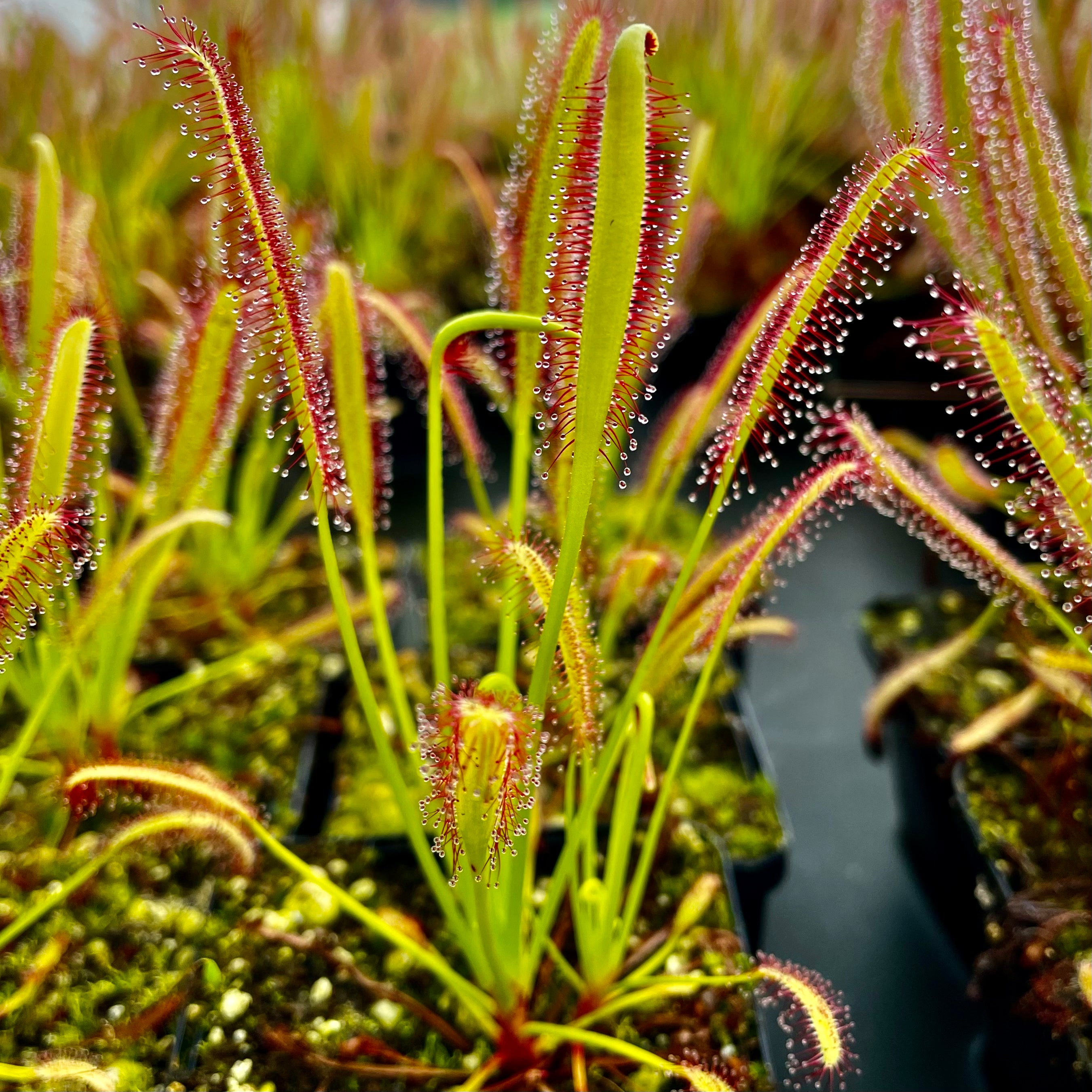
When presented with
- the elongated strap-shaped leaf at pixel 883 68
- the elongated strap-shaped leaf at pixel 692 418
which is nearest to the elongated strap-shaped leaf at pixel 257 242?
the elongated strap-shaped leaf at pixel 692 418

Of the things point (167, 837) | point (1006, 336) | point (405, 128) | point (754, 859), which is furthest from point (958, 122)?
point (405, 128)

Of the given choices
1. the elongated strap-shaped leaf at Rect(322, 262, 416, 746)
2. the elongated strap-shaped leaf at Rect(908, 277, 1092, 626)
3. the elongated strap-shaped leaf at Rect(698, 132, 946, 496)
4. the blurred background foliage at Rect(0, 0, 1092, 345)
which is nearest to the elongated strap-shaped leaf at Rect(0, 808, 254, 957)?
the elongated strap-shaped leaf at Rect(322, 262, 416, 746)

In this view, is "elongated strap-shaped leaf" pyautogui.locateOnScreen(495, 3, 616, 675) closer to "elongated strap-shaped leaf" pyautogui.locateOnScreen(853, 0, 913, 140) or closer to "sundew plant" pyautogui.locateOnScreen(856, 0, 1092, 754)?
"sundew plant" pyautogui.locateOnScreen(856, 0, 1092, 754)

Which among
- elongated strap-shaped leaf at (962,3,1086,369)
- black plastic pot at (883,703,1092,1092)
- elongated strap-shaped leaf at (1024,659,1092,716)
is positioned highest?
elongated strap-shaped leaf at (962,3,1086,369)

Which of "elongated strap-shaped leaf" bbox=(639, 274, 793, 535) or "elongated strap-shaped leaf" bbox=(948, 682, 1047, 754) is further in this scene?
"elongated strap-shaped leaf" bbox=(948, 682, 1047, 754)

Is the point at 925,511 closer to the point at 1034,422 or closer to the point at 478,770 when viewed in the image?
the point at 1034,422

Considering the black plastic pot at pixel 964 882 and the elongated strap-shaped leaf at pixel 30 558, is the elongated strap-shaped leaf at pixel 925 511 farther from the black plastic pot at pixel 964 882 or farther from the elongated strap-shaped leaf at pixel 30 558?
the elongated strap-shaped leaf at pixel 30 558

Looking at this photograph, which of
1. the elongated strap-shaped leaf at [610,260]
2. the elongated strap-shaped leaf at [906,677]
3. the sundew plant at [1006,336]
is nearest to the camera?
the elongated strap-shaped leaf at [610,260]
